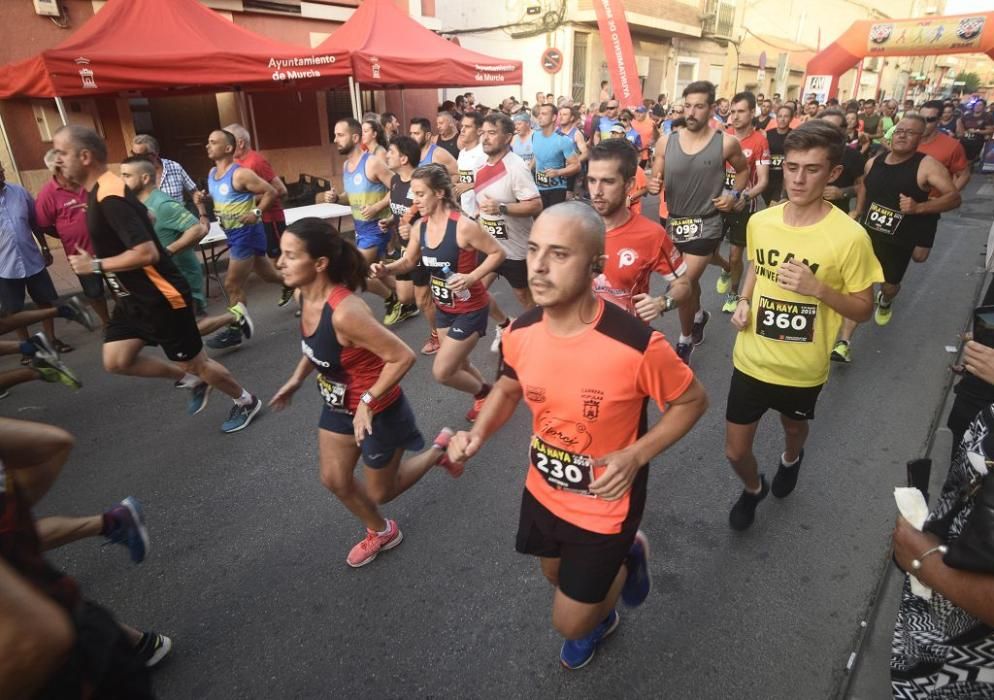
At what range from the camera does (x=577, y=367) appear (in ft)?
6.41

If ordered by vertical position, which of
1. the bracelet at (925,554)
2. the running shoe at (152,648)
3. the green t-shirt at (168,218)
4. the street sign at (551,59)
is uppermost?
the street sign at (551,59)

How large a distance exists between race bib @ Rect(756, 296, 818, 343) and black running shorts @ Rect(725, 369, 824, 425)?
245mm

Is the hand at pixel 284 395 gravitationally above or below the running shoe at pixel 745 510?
above

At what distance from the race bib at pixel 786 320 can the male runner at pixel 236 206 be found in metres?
5.07

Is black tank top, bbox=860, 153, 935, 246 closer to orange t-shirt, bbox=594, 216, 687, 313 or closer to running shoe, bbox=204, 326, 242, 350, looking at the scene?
orange t-shirt, bbox=594, 216, 687, 313

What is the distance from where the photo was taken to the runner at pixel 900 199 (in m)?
5.27

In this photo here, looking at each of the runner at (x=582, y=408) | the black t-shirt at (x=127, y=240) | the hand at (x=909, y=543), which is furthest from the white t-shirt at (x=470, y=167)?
the hand at (x=909, y=543)

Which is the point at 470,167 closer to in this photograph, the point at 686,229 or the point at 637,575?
the point at 686,229

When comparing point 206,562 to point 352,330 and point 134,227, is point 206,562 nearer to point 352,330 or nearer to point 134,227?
point 352,330

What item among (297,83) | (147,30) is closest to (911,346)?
(147,30)

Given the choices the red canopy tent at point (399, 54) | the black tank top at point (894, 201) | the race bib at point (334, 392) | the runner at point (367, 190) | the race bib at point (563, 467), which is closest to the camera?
the race bib at point (563, 467)

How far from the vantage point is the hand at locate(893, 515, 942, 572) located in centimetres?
147

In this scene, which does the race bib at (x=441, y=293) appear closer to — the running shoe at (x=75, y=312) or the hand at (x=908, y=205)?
the running shoe at (x=75, y=312)

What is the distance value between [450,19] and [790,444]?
2220cm
